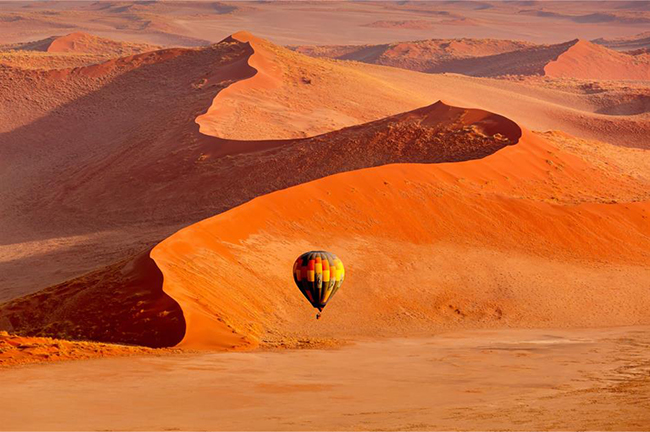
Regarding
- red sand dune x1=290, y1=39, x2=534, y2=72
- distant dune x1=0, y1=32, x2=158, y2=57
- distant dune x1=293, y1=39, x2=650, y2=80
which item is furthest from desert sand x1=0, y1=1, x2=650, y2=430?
red sand dune x1=290, y1=39, x2=534, y2=72

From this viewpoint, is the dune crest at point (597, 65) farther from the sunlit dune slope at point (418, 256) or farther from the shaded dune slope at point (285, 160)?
the sunlit dune slope at point (418, 256)

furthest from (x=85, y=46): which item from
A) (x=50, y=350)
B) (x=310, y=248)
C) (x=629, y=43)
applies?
(x=50, y=350)

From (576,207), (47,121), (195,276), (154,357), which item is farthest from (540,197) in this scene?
(47,121)

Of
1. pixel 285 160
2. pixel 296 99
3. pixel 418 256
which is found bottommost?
pixel 296 99

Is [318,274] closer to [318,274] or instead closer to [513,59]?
[318,274]

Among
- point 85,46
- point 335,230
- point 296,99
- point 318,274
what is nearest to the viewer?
point 318,274

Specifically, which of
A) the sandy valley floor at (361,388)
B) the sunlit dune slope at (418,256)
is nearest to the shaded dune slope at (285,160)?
the sunlit dune slope at (418,256)

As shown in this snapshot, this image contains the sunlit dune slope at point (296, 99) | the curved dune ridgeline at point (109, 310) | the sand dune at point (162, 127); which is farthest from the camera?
the sunlit dune slope at point (296, 99)
